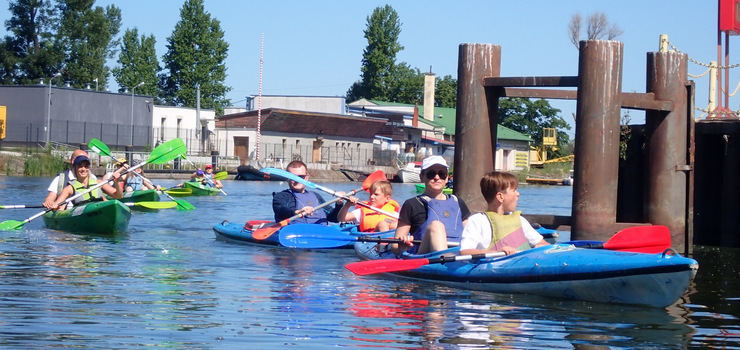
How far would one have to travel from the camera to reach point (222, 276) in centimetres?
1000

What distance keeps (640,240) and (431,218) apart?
74.6 inches

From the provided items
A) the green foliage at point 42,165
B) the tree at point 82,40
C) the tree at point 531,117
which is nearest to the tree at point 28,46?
the tree at point 82,40

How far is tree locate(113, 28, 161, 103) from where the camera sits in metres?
73.9

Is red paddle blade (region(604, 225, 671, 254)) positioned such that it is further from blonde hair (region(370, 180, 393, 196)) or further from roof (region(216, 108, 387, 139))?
roof (region(216, 108, 387, 139))

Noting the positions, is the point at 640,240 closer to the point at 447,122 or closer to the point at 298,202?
the point at 298,202

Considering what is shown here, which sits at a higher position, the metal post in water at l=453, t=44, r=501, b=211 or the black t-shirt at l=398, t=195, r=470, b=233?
the metal post in water at l=453, t=44, r=501, b=211

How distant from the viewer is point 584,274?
310 inches

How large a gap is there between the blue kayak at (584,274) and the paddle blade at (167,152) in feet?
27.4

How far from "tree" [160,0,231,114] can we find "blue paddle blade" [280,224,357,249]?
6101 centimetres

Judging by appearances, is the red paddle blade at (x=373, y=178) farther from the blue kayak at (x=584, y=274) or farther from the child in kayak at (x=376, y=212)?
the blue kayak at (x=584, y=274)

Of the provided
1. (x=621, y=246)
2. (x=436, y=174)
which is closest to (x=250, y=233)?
(x=436, y=174)

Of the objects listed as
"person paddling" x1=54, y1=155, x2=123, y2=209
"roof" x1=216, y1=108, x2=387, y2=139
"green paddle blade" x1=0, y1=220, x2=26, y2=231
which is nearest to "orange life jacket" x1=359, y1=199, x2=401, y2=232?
"person paddling" x1=54, y1=155, x2=123, y2=209

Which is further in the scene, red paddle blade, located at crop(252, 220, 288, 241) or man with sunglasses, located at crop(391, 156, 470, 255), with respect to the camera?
red paddle blade, located at crop(252, 220, 288, 241)

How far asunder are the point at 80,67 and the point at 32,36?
11.4 ft
